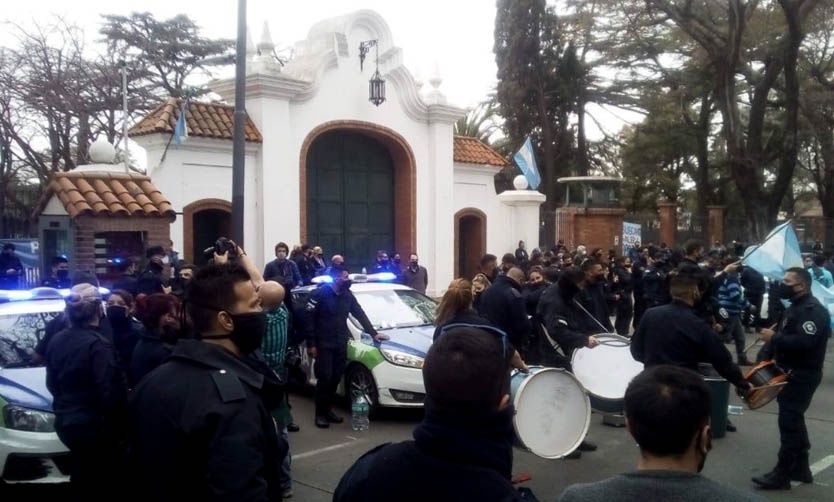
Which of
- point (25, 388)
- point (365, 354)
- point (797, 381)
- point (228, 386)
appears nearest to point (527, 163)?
point (365, 354)

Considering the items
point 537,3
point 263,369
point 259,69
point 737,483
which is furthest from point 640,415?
point 537,3

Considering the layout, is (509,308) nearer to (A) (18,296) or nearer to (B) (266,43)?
(A) (18,296)

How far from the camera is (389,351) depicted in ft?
27.6

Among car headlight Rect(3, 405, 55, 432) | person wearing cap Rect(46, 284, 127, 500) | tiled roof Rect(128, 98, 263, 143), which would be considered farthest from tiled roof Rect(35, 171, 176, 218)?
person wearing cap Rect(46, 284, 127, 500)

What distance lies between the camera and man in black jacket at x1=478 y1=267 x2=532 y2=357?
304 inches

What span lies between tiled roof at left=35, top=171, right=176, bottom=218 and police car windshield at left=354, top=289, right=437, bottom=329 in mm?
4266

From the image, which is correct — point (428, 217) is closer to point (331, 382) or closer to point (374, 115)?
point (374, 115)

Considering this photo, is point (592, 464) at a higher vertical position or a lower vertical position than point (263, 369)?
lower

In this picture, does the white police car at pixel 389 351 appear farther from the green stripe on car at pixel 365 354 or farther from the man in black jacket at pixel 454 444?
the man in black jacket at pixel 454 444

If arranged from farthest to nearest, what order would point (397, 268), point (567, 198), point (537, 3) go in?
point (537, 3), point (567, 198), point (397, 268)

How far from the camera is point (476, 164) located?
19375mm

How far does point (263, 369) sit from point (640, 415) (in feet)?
4.32

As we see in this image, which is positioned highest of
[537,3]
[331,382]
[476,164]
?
[537,3]

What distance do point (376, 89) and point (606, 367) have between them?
1102 centimetres
